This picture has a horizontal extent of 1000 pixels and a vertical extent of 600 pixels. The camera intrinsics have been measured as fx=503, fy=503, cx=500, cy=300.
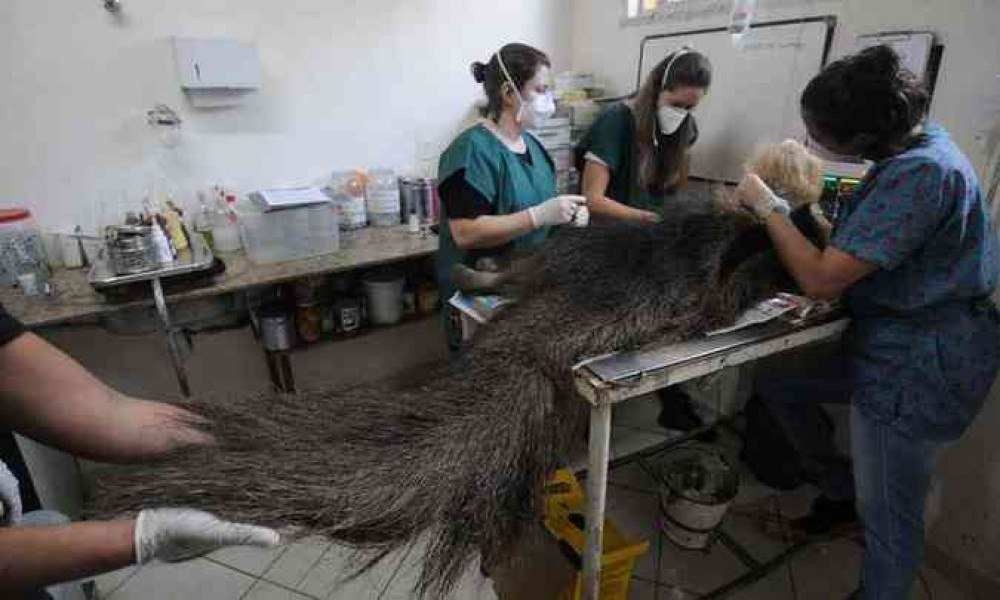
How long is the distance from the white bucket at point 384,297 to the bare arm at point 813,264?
1.49 m

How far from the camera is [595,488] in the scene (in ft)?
3.02

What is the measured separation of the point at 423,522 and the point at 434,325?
184cm

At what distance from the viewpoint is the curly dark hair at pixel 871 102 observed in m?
0.96

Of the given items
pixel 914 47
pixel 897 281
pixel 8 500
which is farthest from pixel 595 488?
pixel 914 47

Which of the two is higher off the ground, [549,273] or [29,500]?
[549,273]

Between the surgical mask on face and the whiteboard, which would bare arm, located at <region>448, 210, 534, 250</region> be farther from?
the whiteboard

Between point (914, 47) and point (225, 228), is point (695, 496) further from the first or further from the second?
point (225, 228)

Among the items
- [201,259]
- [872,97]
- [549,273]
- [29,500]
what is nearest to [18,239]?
[201,259]

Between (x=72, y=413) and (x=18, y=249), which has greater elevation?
(x=18, y=249)

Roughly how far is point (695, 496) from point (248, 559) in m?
1.45

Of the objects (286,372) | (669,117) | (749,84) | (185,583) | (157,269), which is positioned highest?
(749,84)

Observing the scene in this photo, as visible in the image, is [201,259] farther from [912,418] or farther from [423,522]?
[912,418]

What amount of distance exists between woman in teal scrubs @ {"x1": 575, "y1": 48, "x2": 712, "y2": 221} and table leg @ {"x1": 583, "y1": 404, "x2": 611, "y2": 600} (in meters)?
0.96

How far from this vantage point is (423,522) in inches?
28.4
